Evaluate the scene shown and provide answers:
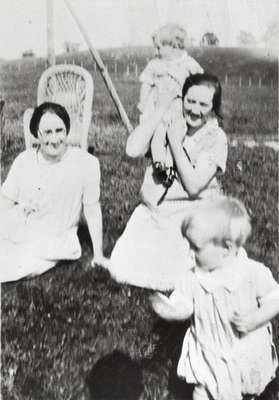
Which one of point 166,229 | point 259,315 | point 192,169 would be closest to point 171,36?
point 192,169

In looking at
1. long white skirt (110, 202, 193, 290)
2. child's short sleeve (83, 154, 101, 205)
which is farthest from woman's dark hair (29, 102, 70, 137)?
long white skirt (110, 202, 193, 290)

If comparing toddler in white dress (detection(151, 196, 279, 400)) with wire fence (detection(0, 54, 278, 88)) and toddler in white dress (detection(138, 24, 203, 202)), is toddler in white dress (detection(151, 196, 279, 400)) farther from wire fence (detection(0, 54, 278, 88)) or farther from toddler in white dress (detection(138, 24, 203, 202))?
wire fence (detection(0, 54, 278, 88))

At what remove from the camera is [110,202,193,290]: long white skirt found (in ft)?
8.32

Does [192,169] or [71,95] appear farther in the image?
[71,95]

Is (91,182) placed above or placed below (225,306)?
above

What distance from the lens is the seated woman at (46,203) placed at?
2.63 metres

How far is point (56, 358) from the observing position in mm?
2523

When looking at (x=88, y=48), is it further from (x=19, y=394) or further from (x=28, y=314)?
(x=19, y=394)

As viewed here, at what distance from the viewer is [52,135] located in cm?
262

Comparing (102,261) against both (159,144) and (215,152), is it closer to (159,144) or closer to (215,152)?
(159,144)

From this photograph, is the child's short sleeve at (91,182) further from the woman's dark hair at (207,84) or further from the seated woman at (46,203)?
the woman's dark hair at (207,84)

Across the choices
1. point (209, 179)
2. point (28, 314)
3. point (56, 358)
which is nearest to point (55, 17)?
point (209, 179)

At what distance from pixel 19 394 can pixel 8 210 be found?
750 mm

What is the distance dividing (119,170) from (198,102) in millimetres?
479
